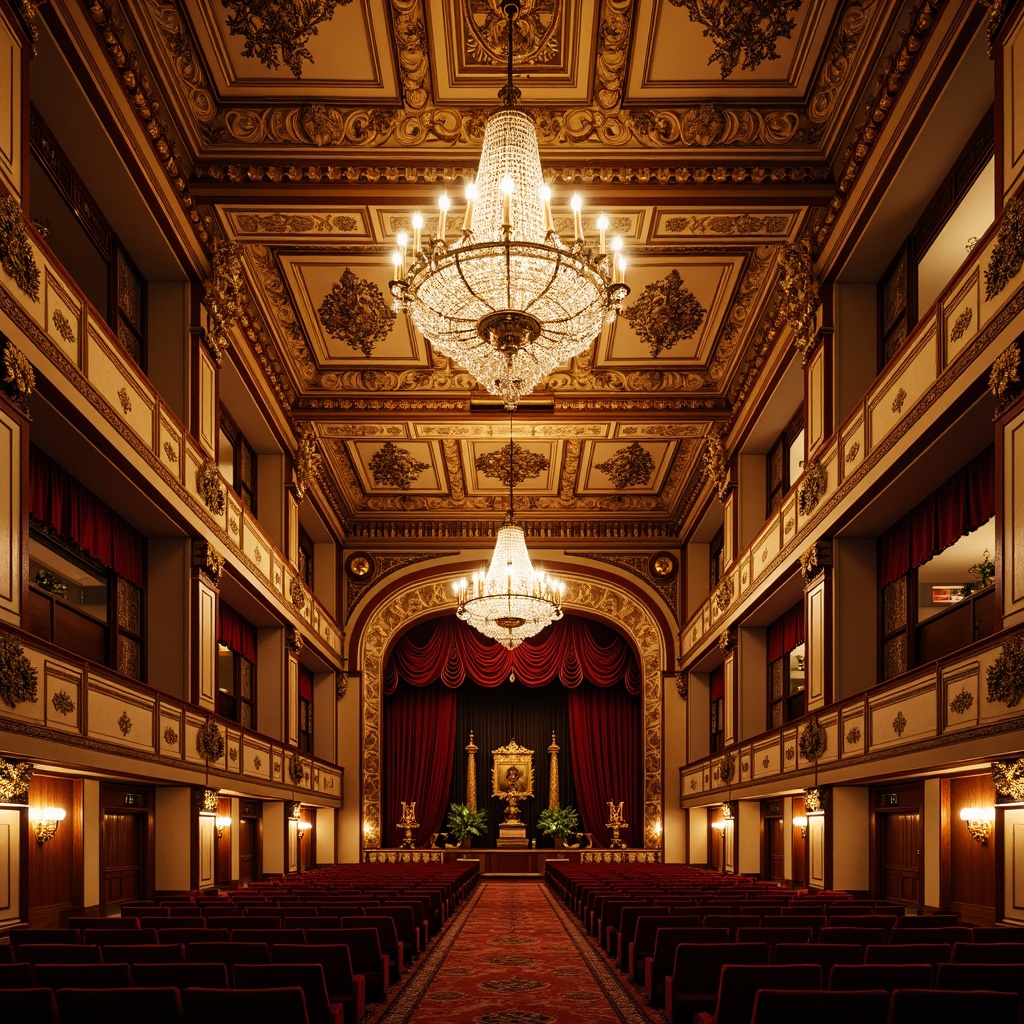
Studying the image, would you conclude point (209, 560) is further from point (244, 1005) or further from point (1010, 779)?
point (244, 1005)

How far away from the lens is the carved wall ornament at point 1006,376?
7348 mm

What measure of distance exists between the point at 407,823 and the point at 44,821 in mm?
14951

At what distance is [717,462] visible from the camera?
18.1 meters

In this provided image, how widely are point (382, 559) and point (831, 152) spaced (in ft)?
48.8

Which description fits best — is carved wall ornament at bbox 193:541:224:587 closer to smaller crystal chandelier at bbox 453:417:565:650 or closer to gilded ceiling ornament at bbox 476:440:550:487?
smaller crystal chandelier at bbox 453:417:565:650

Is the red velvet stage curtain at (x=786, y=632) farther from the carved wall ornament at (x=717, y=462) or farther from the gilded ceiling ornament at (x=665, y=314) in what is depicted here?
the gilded ceiling ornament at (x=665, y=314)

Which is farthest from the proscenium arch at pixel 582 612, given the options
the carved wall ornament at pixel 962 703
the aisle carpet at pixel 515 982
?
the carved wall ornament at pixel 962 703

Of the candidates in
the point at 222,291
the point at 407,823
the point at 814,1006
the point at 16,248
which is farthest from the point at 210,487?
the point at 407,823

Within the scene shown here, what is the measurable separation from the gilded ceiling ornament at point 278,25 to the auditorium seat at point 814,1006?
8203 millimetres

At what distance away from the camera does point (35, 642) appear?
7.48 meters

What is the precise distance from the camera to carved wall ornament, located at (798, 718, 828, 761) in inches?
474

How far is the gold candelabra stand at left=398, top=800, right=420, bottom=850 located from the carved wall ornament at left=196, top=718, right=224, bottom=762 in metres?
12.1

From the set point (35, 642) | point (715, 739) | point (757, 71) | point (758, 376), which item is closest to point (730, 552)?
point (758, 376)

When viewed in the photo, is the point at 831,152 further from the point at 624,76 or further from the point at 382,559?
the point at 382,559
